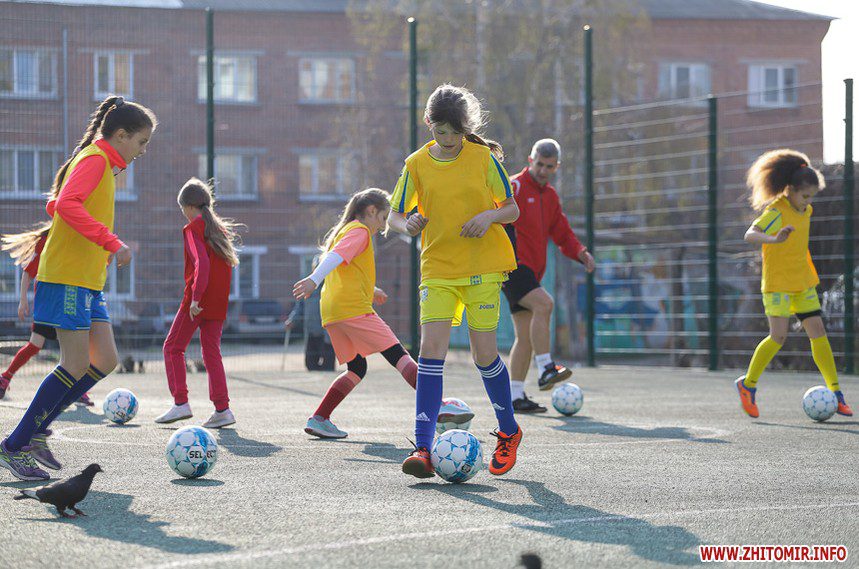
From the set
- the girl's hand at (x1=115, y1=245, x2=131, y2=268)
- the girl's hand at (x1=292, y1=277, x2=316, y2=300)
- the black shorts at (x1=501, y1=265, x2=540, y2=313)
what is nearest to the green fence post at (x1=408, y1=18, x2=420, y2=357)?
the black shorts at (x1=501, y1=265, x2=540, y2=313)

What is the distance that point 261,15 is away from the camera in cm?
1673

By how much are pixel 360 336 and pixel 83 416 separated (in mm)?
2726

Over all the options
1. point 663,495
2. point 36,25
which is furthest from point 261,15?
point 663,495

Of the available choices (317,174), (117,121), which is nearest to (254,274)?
(317,174)

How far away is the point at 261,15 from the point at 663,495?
42.2ft

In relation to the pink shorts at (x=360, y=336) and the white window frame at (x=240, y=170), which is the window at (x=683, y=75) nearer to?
the white window frame at (x=240, y=170)

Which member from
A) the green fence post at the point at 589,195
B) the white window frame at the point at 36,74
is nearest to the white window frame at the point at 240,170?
the white window frame at the point at 36,74

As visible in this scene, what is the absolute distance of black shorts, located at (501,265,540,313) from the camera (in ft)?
31.1

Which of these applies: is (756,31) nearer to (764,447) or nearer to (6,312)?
(6,312)

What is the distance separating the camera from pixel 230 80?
587 inches

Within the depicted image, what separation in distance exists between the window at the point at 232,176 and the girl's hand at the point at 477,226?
933 cm

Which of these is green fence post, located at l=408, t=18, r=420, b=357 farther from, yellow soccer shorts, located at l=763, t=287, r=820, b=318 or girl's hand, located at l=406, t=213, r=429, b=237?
girl's hand, located at l=406, t=213, r=429, b=237

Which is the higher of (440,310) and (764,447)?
(440,310)

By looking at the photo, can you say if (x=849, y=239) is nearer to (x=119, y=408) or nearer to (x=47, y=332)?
(x=119, y=408)
